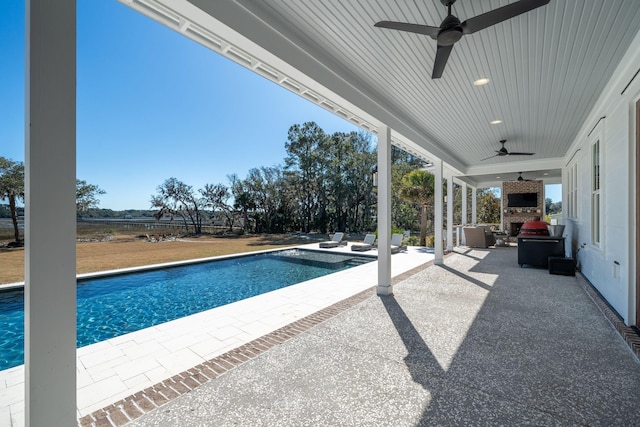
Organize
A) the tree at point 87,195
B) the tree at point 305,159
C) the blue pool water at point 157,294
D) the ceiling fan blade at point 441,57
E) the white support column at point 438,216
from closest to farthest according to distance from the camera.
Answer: the ceiling fan blade at point 441,57, the blue pool water at point 157,294, the white support column at point 438,216, the tree at point 87,195, the tree at point 305,159

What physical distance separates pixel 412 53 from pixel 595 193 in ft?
15.3

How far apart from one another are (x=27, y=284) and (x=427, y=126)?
6.45m

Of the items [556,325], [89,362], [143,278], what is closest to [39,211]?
[89,362]

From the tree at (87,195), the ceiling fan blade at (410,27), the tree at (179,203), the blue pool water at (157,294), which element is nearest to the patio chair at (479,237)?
the blue pool water at (157,294)

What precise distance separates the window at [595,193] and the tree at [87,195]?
13.7 meters

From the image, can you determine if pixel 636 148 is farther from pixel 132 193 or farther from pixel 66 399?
pixel 132 193

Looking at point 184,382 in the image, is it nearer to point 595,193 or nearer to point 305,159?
point 595,193

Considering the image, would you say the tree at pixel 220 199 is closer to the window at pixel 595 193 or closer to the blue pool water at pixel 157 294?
the blue pool water at pixel 157 294

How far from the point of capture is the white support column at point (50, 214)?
1423 millimetres

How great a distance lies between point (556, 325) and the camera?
3.59 meters

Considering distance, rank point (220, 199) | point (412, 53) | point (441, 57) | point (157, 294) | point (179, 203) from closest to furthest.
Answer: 1. point (441, 57)
2. point (412, 53)
3. point (157, 294)
4. point (179, 203)
5. point (220, 199)

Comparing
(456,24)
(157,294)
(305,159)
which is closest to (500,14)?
(456,24)

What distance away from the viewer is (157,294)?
6.66 meters

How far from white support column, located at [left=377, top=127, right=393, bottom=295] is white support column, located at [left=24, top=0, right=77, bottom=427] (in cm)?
422
